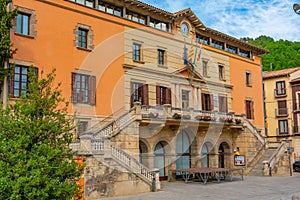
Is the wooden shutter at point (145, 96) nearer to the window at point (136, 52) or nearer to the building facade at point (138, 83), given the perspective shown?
the building facade at point (138, 83)

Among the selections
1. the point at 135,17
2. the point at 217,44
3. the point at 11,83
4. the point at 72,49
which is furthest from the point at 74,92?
the point at 217,44

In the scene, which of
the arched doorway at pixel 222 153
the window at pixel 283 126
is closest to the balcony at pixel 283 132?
the window at pixel 283 126

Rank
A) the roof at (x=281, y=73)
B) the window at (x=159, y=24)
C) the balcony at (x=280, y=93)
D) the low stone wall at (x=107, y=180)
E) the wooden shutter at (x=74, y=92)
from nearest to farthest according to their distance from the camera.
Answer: the low stone wall at (x=107, y=180) < the wooden shutter at (x=74, y=92) < the window at (x=159, y=24) < the roof at (x=281, y=73) < the balcony at (x=280, y=93)

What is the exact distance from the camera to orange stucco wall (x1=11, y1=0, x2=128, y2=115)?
763 inches

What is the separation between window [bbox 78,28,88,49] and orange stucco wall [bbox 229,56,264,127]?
15.0 metres

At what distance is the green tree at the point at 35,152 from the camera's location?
829cm

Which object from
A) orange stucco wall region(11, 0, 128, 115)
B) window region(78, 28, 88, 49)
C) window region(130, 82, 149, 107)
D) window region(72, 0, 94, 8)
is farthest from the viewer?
window region(130, 82, 149, 107)

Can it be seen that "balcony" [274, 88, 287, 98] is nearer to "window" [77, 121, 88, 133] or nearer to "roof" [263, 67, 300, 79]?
"roof" [263, 67, 300, 79]

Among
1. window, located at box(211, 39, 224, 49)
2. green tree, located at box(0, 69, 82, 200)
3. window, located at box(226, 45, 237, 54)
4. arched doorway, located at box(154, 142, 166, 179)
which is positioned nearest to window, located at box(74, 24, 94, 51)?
arched doorway, located at box(154, 142, 166, 179)

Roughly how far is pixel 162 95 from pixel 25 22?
35.0ft

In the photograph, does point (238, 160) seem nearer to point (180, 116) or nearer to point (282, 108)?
point (180, 116)

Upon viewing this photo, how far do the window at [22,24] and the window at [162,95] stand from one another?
983 centimetres

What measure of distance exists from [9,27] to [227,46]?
20.3 metres

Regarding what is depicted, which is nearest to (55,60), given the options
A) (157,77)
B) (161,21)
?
(157,77)
